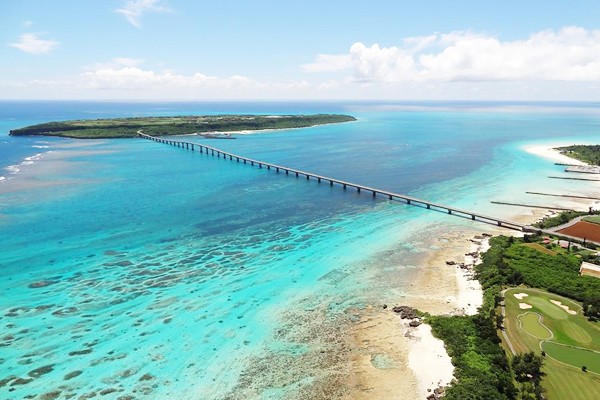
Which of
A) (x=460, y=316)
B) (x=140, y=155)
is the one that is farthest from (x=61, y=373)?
(x=140, y=155)

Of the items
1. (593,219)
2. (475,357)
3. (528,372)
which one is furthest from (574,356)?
(593,219)

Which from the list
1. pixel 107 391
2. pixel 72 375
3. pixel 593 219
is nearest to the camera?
pixel 107 391

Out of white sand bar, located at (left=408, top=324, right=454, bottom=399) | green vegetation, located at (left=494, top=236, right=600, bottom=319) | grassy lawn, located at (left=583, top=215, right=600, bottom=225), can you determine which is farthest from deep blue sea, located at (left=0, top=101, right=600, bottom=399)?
grassy lawn, located at (left=583, top=215, right=600, bottom=225)

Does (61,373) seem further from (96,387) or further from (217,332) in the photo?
(217,332)

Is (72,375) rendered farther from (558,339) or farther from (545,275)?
(545,275)

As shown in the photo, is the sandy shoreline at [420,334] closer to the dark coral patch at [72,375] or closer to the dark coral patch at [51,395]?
the dark coral patch at [72,375]

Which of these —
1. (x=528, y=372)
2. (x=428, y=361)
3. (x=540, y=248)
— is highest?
(x=540, y=248)
